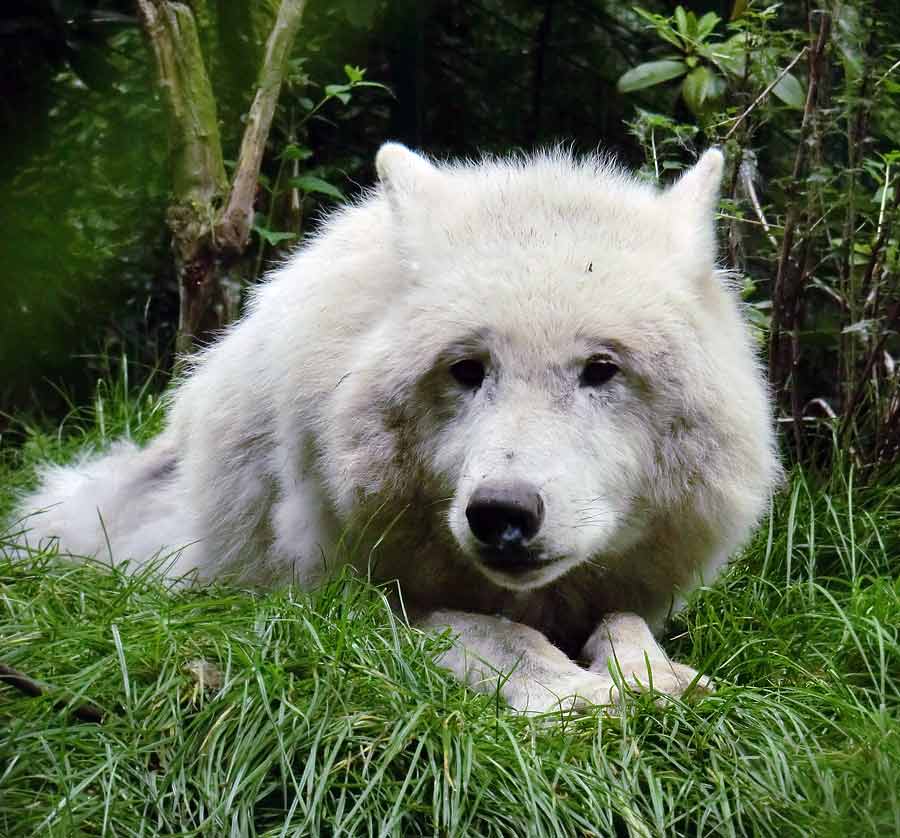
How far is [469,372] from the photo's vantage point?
3.25m

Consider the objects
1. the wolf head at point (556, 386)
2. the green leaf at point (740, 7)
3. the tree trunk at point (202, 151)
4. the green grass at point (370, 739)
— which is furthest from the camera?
the tree trunk at point (202, 151)

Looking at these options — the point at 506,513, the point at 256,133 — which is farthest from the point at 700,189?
the point at 256,133

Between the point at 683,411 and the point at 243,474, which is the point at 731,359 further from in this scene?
the point at 243,474

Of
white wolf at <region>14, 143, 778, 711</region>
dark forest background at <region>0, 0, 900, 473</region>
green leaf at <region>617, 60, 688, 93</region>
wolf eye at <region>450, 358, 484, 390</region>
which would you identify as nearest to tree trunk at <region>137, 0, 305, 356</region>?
dark forest background at <region>0, 0, 900, 473</region>

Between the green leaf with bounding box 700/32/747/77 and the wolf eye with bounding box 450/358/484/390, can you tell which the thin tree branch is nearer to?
the wolf eye with bounding box 450/358/484/390

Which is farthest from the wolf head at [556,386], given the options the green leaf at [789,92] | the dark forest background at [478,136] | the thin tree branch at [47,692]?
the green leaf at [789,92]

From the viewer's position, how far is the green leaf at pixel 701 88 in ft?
16.0

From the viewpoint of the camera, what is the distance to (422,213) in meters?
3.56

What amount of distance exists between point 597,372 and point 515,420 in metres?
0.27

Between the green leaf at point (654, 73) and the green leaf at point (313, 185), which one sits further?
the green leaf at point (313, 185)

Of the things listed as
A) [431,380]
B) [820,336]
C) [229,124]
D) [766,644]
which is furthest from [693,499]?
[229,124]

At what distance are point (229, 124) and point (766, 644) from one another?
3797 mm

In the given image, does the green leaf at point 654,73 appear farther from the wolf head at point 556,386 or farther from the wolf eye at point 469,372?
the wolf eye at point 469,372

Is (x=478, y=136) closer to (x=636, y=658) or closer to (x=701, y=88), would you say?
(x=701, y=88)
